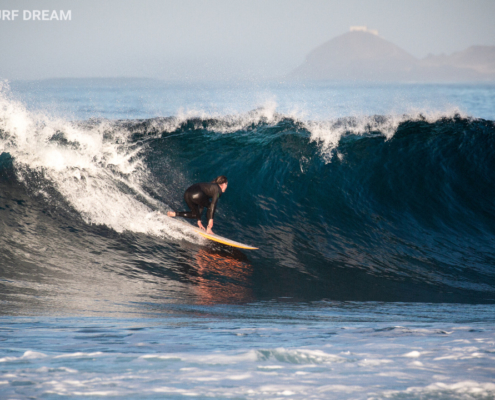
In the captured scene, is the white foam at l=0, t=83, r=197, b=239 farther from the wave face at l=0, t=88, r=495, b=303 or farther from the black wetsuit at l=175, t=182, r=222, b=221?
the black wetsuit at l=175, t=182, r=222, b=221

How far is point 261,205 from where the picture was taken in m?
8.30

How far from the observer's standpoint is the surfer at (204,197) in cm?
660

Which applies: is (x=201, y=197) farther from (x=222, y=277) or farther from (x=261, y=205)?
(x=261, y=205)

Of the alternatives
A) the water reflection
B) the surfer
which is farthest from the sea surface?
the surfer

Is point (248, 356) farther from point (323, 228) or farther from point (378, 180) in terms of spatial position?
point (378, 180)

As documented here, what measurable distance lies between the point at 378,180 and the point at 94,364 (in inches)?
301

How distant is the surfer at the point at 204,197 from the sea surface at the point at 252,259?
0.29m

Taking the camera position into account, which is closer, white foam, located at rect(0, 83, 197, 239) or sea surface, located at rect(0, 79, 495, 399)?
sea surface, located at rect(0, 79, 495, 399)

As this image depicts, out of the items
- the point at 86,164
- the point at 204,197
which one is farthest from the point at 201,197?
the point at 86,164

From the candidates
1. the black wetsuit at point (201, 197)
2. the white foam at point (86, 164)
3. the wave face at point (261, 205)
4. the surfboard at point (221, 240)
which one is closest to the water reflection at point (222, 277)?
the wave face at point (261, 205)

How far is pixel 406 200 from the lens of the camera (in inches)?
343

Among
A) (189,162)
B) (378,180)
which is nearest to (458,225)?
(378,180)

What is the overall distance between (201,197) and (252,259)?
1.19 m

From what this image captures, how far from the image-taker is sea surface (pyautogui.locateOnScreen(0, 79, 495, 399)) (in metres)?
2.62
